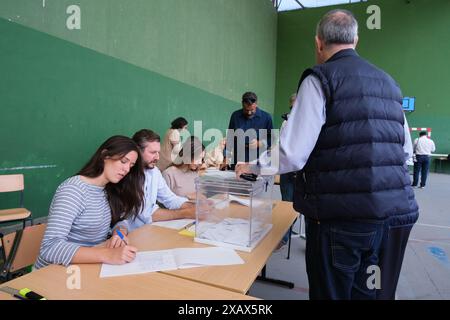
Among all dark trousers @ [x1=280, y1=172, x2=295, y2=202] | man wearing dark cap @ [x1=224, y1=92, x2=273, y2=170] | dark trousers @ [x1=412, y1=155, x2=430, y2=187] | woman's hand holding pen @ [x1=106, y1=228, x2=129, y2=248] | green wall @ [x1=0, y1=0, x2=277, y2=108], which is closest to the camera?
woman's hand holding pen @ [x1=106, y1=228, x2=129, y2=248]

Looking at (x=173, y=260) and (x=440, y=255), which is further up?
(x=173, y=260)

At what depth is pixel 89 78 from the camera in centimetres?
338

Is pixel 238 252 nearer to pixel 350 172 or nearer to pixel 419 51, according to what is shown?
pixel 350 172

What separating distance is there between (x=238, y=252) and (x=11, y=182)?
2229mm

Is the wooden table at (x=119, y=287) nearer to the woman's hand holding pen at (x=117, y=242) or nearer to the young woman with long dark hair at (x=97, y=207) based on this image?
the young woman with long dark hair at (x=97, y=207)

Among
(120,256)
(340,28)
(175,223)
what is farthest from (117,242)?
(340,28)

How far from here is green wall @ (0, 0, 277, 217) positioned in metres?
2.67

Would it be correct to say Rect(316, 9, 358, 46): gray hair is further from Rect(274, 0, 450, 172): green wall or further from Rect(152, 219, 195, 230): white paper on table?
Rect(274, 0, 450, 172): green wall

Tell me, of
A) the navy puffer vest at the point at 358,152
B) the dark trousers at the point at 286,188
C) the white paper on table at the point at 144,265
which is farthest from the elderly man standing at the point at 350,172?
the dark trousers at the point at 286,188

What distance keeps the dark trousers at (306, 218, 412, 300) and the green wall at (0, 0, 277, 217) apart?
2658 millimetres

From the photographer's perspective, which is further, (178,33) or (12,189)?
(178,33)

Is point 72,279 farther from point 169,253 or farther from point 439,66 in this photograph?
point 439,66

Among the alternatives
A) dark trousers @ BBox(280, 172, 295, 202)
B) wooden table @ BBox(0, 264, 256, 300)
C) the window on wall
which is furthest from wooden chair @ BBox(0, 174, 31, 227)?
the window on wall

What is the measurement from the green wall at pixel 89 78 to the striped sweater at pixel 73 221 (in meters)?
1.77
